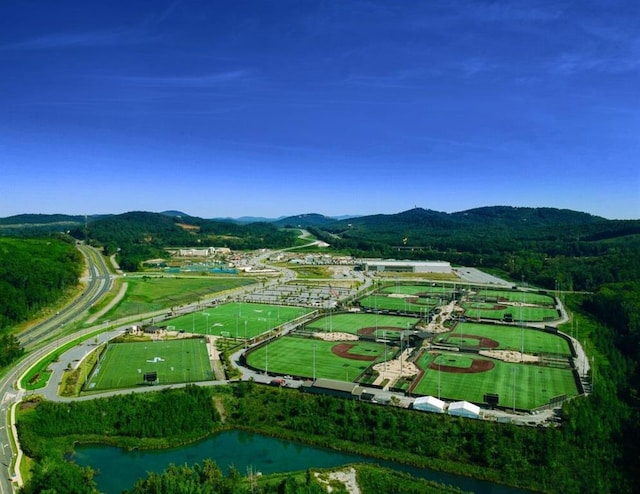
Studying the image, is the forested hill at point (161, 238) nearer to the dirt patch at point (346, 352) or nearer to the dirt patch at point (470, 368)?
the dirt patch at point (346, 352)

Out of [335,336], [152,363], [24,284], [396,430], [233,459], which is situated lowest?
[233,459]

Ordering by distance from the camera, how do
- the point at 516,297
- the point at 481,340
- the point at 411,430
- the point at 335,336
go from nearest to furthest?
the point at 411,430 < the point at 481,340 < the point at 335,336 < the point at 516,297

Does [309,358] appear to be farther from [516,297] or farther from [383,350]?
[516,297]

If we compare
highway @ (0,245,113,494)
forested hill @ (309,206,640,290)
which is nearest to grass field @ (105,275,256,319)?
highway @ (0,245,113,494)

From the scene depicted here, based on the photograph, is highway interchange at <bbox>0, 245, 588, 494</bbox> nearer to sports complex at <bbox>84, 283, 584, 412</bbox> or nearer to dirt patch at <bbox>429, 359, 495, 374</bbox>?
sports complex at <bbox>84, 283, 584, 412</bbox>

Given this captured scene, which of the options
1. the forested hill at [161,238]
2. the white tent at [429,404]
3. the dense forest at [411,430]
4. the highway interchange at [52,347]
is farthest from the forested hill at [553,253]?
the white tent at [429,404]

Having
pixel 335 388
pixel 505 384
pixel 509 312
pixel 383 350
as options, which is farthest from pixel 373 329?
pixel 509 312

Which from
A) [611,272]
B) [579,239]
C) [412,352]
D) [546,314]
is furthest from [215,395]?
[579,239]
